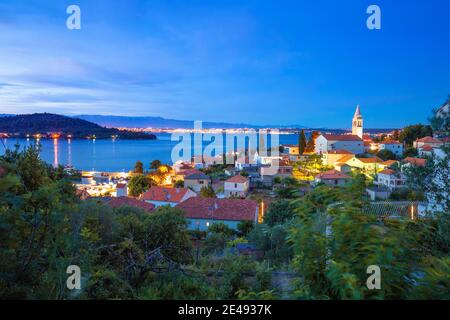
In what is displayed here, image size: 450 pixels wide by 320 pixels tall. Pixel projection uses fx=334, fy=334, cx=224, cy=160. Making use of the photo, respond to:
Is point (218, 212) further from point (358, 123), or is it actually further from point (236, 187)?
point (358, 123)

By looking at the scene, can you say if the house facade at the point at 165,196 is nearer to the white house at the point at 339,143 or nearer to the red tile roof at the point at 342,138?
the white house at the point at 339,143

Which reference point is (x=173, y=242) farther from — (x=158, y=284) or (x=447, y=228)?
(x=447, y=228)

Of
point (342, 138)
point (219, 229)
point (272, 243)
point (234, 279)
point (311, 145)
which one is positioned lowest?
point (219, 229)

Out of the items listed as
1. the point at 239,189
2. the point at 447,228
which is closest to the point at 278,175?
the point at 239,189

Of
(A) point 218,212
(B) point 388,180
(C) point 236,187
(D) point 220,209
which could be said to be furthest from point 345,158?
(A) point 218,212

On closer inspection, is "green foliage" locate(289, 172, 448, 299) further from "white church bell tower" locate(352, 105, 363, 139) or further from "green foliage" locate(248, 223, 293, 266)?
"white church bell tower" locate(352, 105, 363, 139)

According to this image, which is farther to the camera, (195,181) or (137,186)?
(195,181)

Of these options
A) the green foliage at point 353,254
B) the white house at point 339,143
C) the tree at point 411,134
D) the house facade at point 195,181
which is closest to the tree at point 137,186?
the house facade at point 195,181
